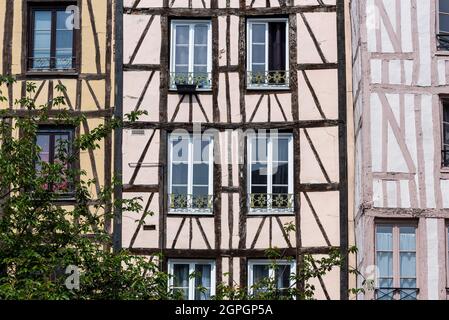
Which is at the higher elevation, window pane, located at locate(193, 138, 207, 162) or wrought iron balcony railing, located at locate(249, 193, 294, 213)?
window pane, located at locate(193, 138, 207, 162)

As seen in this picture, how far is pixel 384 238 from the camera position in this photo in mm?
24984

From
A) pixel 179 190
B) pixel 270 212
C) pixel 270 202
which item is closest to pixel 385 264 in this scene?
pixel 270 212

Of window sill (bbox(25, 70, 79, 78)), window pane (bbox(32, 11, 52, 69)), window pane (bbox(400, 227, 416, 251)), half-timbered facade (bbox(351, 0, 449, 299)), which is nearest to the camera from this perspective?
half-timbered facade (bbox(351, 0, 449, 299))

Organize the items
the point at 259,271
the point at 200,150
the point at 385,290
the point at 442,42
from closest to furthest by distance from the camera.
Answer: the point at 385,290, the point at 442,42, the point at 259,271, the point at 200,150

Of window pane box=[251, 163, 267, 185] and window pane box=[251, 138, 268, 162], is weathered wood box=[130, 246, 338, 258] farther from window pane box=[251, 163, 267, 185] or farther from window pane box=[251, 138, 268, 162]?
window pane box=[251, 138, 268, 162]

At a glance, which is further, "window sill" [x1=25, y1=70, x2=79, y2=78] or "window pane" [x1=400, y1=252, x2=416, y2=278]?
"window sill" [x1=25, y1=70, x2=79, y2=78]

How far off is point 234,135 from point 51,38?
155 inches

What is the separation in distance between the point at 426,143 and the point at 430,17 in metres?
2.28

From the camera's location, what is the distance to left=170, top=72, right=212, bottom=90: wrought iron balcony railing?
87.6ft

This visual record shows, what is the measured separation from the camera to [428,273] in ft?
80.9

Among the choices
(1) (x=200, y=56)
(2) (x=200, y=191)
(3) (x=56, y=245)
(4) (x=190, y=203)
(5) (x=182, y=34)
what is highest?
(5) (x=182, y=34)

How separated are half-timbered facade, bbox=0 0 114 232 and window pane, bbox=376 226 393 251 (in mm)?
5102

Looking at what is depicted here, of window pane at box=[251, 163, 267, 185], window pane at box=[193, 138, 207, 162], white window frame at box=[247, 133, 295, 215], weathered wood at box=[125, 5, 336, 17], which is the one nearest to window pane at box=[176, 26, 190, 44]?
weathered wood at box=[125, 5, 336, 17]

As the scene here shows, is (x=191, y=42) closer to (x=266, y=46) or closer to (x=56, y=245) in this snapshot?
(x=266, y=46)
